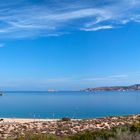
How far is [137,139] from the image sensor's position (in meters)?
11.3

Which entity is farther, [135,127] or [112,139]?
[135,127]

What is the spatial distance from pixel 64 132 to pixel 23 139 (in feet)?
19.2

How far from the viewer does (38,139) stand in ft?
42.9

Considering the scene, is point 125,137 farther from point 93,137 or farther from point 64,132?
point 64,132

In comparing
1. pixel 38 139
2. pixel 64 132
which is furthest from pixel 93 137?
pixel 64 132

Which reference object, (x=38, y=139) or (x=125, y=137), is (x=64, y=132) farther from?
(x=125, y=137)

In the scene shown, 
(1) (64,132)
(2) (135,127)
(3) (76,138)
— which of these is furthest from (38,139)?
(1) (64,132)

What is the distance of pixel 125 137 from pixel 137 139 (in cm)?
43

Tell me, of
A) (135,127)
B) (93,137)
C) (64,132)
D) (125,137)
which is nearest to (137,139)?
(125,137)

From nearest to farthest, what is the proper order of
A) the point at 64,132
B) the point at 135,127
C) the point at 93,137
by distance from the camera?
the point at 93,137 < the point at 135,127 < the point at 64,132

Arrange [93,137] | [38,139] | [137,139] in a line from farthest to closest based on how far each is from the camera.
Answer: [93,137] < [38,139] < [137,139]

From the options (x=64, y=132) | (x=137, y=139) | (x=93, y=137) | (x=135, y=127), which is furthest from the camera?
(x=64, y=132)

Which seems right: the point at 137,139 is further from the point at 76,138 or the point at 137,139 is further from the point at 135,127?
the point at 135,127

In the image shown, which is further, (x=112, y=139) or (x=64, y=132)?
(x=64, y=132)
